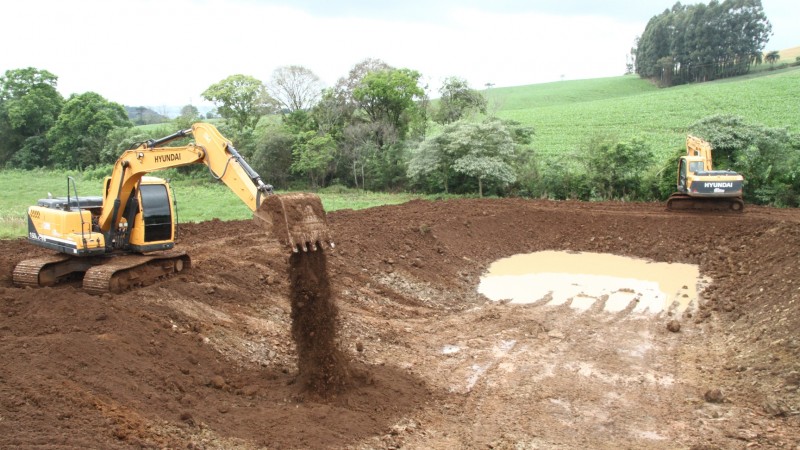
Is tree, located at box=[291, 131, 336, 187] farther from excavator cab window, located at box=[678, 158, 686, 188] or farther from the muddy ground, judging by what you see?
excavator cab window, located at box=[678, 158, 686, 188]

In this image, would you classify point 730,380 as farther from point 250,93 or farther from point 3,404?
point 250,93

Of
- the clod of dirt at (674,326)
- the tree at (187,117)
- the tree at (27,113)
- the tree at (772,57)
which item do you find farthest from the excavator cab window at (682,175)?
the tree at (772,57)

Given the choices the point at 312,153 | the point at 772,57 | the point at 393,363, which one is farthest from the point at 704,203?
the point at 772,57

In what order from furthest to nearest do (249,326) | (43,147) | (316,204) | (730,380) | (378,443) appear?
(43,147) → (249,326) → (730,380) → (316,204) → (378,443)

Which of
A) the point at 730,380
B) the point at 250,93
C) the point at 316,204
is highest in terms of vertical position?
the point at 250,93

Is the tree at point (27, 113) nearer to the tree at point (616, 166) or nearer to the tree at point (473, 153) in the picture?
the tree at point (473, 153)

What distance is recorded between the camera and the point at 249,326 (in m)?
11.1

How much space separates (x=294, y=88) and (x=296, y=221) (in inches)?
1287

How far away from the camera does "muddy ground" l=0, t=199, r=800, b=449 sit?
7.29 m

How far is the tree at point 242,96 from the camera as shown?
1565 inches

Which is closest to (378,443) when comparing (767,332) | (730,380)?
(730,380)

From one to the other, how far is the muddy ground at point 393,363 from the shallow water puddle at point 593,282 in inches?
22.4

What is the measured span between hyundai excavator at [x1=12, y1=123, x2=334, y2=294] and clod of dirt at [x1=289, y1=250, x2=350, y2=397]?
1819mm

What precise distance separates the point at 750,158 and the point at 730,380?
58.6 feet
